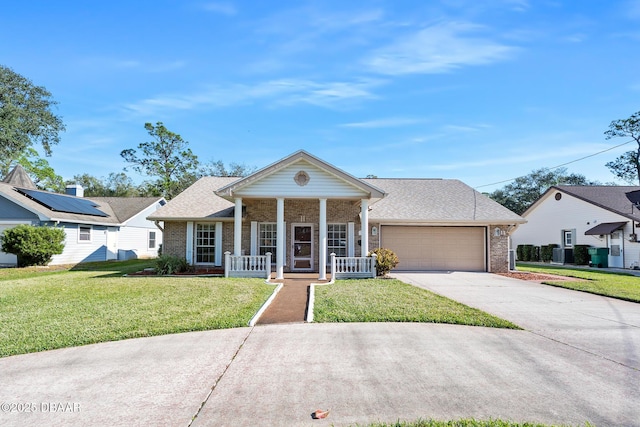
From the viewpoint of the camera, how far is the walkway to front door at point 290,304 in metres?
7.73

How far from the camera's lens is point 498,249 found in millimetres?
17562

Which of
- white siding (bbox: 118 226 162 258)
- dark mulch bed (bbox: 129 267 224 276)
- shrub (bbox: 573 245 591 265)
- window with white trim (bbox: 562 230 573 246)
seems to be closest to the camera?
dark mulch bed (bbox: 129 267 224 276)

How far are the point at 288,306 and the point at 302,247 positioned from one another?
7.66m

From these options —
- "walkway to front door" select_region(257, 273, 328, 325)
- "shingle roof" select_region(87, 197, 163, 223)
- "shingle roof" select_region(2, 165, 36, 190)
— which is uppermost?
"shingle roof" select_region(2, 165, 36, 190)

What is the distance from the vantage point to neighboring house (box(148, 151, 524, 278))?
45.9 feet

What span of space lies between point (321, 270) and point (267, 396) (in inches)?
374

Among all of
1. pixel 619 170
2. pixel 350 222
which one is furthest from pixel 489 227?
pixel 619 170

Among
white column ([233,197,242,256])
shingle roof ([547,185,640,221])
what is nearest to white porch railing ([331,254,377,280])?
white column ([233,197,242,256])

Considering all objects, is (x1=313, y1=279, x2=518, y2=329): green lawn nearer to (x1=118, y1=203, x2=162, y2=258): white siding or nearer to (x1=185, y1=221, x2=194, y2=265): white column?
(x1=185, y1=221, x2=194, y2=265): white column

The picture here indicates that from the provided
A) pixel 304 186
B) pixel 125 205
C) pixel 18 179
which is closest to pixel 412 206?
pixel 304 186

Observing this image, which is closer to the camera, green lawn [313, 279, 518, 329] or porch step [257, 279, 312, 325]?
green lawn [313, 279, 518, 329]

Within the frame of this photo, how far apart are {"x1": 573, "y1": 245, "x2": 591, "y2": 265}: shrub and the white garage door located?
31.5 feet

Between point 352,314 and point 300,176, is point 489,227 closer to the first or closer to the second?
point 300,176

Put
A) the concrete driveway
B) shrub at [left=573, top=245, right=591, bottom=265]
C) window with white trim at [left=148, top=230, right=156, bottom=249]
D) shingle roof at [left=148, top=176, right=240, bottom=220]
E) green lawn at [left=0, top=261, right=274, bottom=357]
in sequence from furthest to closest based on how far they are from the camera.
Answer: window with white trim at [left=148, top=230, right=156, bottom=249] < shrub at [left=573, top=245, right=591, bottom=265] < shingle roof at [left=148, top=176, right=240, bottom=220] < green lawn at [left=0, top=261, right=274, bottom=357] < the concrete driveway
